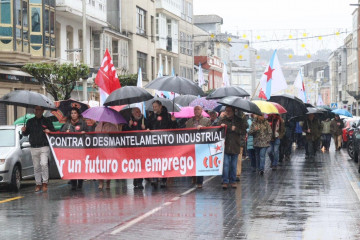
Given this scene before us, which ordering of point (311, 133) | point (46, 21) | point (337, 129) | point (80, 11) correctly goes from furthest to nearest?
point (80, 11) → point (337, 129) → point (46, 21) → point (311, 133)

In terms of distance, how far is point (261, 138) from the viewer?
2070 cm

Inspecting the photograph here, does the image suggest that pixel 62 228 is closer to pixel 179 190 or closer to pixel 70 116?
pixel 179 190

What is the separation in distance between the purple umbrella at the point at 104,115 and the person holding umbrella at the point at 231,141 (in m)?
2.28

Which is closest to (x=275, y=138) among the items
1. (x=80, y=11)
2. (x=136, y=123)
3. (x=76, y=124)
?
(x=136, y=123)

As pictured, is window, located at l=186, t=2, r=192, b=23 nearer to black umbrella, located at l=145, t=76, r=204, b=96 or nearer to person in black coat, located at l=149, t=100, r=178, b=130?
black umbrella, located at l=145, t=76, r=204, b=96

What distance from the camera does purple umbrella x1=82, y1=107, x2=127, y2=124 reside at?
16328mm

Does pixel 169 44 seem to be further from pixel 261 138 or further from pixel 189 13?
pixel 261 138

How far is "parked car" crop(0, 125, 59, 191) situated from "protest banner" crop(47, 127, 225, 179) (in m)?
1.21

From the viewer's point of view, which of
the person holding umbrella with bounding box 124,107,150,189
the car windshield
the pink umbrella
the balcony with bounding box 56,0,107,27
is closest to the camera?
the person holding umbrella with bounding box 124,107,150,189

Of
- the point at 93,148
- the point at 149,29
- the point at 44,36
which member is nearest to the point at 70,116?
the point at 93,148

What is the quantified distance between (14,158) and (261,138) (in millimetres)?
6893

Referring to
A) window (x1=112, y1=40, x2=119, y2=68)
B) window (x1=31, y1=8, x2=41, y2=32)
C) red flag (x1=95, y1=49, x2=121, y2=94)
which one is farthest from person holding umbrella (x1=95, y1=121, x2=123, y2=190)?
window (x1=112, y1=40, x2=119, y2=68)

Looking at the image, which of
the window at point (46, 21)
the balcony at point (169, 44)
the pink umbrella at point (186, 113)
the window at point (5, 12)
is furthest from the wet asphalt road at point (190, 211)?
the balcony at point (169, 44)

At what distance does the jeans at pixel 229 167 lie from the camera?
16.3 metres
